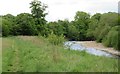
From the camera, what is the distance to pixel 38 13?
6091 cm

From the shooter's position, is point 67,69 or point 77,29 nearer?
point 67,69

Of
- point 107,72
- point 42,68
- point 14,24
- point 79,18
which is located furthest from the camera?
point 79,18

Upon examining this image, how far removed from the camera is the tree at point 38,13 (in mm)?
59737

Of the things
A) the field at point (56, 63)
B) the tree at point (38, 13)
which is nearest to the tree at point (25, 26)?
the tree at point (38, 13)

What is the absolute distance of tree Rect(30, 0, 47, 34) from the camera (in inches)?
2352

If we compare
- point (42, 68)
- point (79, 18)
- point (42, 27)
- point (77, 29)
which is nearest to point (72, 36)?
point (77, 29)

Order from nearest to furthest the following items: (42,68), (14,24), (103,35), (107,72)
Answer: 1. (107,72)
2. (42,68)
3. (103,35)
4. (14,24)

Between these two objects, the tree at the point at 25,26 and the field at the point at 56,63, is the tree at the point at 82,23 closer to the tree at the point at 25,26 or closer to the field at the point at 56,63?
the tree at the point at 25,26

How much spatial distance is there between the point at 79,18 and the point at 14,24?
29.5m

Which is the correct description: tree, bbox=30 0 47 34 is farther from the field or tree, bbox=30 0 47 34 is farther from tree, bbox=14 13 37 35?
the field

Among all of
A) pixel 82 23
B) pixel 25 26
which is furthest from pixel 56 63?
pixel 82 23

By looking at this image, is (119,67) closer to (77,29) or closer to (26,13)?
(26,13)

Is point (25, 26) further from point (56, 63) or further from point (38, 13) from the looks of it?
point (56, 63)

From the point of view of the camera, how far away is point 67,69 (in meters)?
10.4
